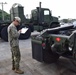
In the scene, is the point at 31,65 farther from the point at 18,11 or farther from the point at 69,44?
the point at 18,11

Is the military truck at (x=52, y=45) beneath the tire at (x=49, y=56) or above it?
above

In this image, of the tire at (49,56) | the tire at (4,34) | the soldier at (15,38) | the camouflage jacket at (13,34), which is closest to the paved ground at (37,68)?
the tire at (49,56)

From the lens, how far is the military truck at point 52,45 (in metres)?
3.87

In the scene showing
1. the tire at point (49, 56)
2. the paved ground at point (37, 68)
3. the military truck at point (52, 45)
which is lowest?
the paved ground at point (37, 68)

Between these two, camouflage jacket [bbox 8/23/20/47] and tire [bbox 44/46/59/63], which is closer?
camouflage jacket [bbox 8/23/20/47]

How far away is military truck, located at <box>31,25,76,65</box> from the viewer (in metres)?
3.87

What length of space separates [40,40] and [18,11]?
8.18m

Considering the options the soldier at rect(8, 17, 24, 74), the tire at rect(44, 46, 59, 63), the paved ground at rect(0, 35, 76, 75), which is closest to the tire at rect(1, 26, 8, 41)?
the paved ground at rect(0, 35, 76, 75)

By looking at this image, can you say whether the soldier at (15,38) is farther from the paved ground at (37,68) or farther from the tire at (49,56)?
the tire at (49,56)

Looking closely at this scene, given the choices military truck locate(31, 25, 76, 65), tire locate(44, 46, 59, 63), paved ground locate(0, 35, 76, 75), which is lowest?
paved ground locate(0, 35, 76, 75)

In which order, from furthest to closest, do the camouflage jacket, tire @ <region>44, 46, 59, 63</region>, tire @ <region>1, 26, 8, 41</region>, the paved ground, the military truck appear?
tire @ <region>1, 26, 8, 41</region>, tire @ <region>44, 46, 59, 63</region>, the paved ground, the camouflage jacket, the military truck

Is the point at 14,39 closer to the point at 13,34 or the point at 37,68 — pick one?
the point at 13,34

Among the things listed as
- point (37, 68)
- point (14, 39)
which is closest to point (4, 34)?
point (37, 68)

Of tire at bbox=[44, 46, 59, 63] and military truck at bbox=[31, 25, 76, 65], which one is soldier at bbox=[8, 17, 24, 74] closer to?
military truck at bbox=[31, 25, 76, 65]
